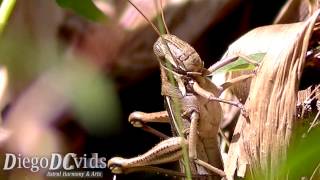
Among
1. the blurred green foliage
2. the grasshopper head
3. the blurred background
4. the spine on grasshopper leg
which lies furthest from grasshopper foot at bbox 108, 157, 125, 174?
the blurred green foliage

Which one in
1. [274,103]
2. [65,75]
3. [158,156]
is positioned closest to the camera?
[274,103]

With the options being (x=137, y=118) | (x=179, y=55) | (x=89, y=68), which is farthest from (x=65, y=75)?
(x=179, y=55)

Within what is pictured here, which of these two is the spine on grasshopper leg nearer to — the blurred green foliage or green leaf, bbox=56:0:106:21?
green leaf, bbox=56:0:106:21

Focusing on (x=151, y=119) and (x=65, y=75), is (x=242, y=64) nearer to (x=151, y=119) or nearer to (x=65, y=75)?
(x=151, y=119)

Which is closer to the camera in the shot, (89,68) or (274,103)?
(274,103)

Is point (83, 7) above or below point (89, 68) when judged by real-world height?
below

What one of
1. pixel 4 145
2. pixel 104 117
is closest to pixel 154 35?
pixel 104 117
